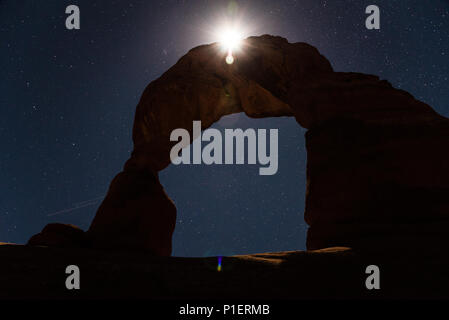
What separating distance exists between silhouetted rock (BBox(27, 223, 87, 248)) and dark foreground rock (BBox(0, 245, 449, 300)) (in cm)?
485

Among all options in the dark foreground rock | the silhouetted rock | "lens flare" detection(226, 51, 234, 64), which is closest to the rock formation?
"lens flare" detection(226, 51, 234, 64)

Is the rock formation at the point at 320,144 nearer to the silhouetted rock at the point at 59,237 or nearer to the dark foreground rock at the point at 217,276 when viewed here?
the silhouetted rock at the point at 59,237

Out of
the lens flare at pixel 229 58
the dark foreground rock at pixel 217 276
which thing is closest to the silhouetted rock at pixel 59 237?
the dark foreground rock at pixel 217 276

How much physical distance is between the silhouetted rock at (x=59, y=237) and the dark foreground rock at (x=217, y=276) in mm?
4848

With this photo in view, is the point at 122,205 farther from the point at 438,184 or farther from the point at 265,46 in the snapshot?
the point at 438,184

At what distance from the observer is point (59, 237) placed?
9734 mm

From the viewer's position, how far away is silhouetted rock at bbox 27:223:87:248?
9.51 m

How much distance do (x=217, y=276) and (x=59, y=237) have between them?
7.71m

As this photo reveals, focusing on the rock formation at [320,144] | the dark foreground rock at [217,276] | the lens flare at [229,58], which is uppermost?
the lens flare at [229,58]

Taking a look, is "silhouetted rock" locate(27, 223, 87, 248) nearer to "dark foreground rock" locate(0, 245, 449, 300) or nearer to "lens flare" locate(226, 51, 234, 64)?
"dark foreground rock" locate(0, 245, 449, 300)

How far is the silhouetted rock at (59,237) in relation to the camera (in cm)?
951

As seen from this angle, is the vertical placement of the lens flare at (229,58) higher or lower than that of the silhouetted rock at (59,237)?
higher
